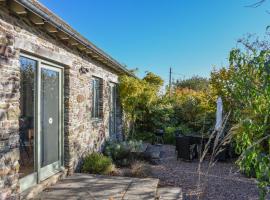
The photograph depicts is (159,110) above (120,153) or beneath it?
above

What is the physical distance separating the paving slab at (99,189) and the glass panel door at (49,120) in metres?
0.42

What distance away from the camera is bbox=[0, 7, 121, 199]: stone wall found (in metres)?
4.26

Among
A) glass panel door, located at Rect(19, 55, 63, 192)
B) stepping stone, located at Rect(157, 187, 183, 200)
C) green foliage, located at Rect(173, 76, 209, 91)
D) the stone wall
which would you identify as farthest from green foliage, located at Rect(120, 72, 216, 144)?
green foliage, located at Rect(173, 76, 209, 91)

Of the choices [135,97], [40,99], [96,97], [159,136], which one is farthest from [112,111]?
[40,99]

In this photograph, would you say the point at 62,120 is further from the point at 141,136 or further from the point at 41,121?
the point at 141,136

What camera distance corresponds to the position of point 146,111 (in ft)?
48.9

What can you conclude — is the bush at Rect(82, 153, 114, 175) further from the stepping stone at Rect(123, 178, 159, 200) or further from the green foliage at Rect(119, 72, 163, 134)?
the green foliage at Rect(119, 72, 163, 134)

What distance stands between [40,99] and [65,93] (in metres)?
1.20

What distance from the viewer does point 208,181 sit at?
24.5ft

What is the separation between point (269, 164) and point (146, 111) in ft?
43.0

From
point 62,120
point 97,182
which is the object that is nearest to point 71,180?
point 97,182

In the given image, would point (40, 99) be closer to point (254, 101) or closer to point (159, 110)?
point (254, 101)

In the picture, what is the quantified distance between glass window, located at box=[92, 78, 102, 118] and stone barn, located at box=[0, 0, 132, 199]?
19.5 inches

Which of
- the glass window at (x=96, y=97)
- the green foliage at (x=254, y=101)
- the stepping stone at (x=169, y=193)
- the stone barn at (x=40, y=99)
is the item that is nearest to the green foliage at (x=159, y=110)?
the glass window at (x=96, y=97)
